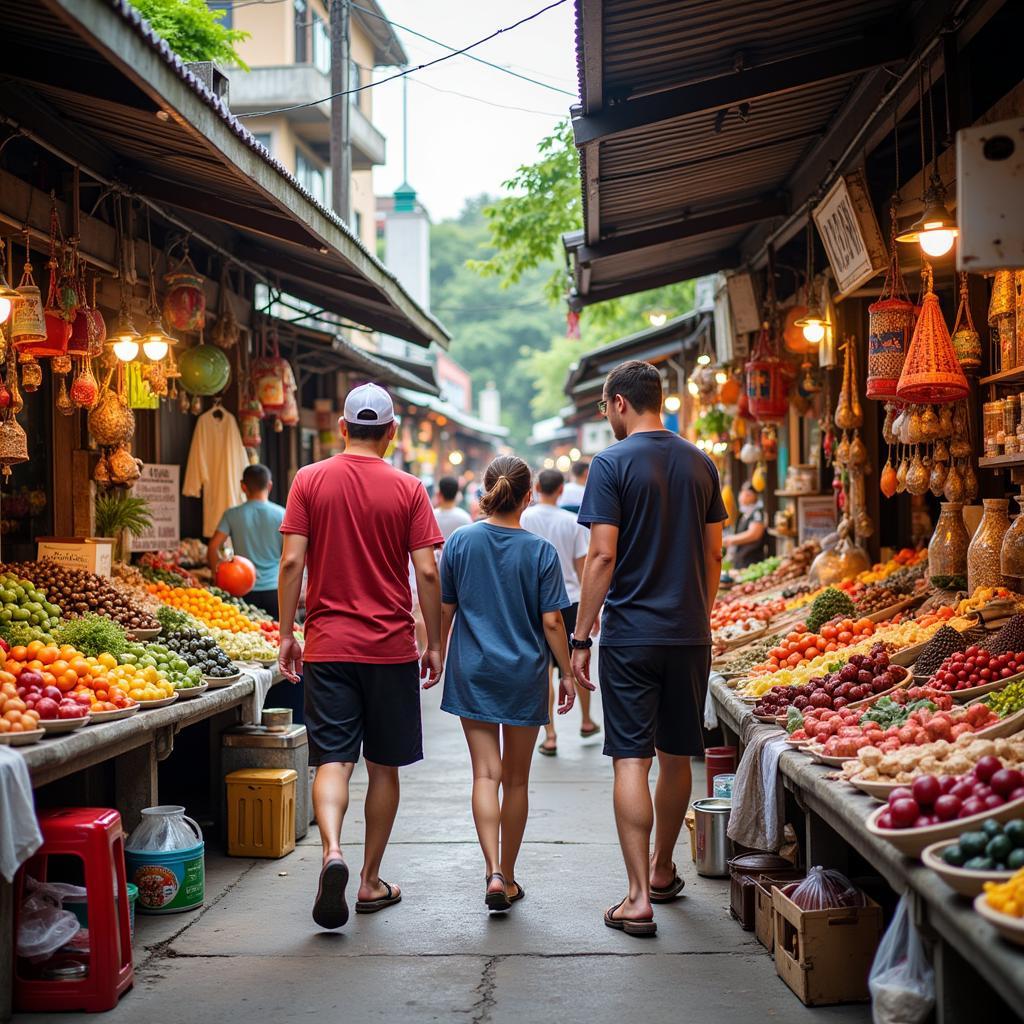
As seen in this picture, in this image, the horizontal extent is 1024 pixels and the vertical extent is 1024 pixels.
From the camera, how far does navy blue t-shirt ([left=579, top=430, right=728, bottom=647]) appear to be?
5457 mm

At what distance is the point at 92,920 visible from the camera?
183 inches

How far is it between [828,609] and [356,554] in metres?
3.95

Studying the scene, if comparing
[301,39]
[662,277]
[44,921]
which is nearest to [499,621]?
[44,921]

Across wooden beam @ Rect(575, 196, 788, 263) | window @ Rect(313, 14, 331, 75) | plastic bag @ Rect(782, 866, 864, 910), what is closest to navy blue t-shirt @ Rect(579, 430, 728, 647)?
plastic bag @ Rect(782, 866, 864, 910)

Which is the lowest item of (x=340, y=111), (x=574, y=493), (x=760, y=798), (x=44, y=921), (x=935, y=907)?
(x=44, y=921)

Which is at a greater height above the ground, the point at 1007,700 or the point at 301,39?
the point at 301,39

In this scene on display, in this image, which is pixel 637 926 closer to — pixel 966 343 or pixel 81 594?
pixel 966 343

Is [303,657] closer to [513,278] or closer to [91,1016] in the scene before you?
[91,1016]

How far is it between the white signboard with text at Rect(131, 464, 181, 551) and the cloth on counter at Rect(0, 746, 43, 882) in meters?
5.67

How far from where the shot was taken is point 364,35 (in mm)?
30438

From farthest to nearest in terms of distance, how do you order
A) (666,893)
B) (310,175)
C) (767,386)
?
1. (310,175)
2. (767,386)
3. (666,893)

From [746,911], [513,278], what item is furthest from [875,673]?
[513,278]

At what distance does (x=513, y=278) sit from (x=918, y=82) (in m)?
11.4

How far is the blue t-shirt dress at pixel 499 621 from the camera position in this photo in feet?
19.0
